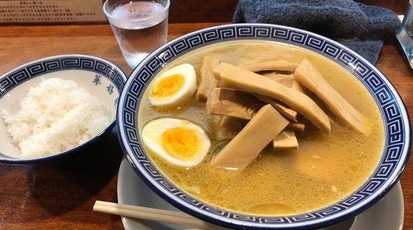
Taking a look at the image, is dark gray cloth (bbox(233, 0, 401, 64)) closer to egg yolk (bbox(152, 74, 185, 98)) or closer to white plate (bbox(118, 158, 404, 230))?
egg yolk (bbox(152, 74, 185, 98))

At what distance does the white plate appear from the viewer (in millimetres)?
1089

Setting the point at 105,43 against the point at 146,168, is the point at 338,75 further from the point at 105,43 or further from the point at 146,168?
the point at 105,43

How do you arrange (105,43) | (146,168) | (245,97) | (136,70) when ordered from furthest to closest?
(105,43)
(136,70)
(245,97)
(146,168)

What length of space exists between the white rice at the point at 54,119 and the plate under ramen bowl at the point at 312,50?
242mm

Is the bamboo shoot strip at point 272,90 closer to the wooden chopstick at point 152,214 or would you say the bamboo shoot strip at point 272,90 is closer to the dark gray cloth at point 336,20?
the wooden chopstick at point 152,214

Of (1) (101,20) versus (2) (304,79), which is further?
(1) (101,20)

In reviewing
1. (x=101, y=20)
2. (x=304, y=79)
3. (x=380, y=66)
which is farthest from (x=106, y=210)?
(x=380, y=66)

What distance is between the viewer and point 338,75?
4.56 feet

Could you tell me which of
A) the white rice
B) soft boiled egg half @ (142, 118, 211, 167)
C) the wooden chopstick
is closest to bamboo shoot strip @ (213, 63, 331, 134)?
soft boiled egg half @ (142, 118, 211, 167)

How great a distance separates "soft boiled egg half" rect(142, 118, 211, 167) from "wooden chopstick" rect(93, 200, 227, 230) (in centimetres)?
14

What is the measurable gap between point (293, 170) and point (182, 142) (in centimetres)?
34

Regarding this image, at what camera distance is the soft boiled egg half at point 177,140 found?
1141mm

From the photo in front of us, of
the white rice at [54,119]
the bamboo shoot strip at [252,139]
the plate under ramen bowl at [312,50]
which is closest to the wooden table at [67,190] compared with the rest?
the white rice at [54,119]

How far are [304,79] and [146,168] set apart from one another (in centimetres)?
54
